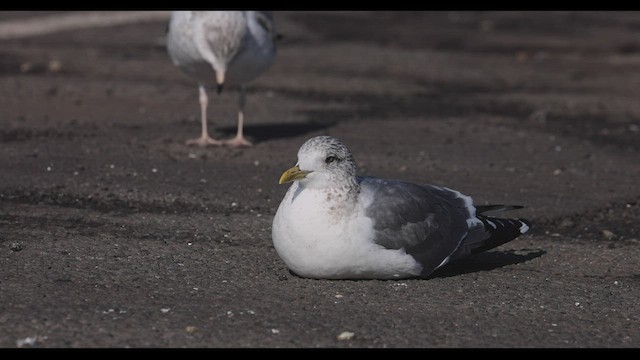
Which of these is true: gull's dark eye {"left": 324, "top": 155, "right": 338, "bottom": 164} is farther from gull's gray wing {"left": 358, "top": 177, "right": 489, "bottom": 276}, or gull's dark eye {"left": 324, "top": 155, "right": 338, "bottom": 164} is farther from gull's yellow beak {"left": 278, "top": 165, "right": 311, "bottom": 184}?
gull's gray wing {"left": 358, "top": 177, "right": 489, "bottom": 276}

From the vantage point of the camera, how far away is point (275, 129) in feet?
38.7

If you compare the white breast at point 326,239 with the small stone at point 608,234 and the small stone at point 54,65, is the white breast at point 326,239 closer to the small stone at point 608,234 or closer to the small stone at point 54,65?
the small stone at point 608,234

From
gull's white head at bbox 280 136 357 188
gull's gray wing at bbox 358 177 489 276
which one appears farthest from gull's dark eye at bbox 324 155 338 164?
gull's gray wing at bbox 358 177 489 276

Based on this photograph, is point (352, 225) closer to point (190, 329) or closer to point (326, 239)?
point (326, 239)

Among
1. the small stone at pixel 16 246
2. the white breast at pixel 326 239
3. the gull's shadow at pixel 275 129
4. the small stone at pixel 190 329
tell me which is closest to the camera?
the small stone at pixel 190 329

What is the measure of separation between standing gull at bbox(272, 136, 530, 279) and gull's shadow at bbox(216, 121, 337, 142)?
451cm

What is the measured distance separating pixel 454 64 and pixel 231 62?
16.9 ft

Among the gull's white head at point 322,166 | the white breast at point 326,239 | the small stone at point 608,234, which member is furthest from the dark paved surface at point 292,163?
A: the gull's white head at point 322,166

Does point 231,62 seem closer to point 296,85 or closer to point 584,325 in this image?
point 296,85

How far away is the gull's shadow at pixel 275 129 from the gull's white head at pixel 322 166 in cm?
460

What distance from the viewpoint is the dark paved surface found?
6.03 metres

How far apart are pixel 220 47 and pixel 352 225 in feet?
15.2

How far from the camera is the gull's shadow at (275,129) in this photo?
37.5 feet

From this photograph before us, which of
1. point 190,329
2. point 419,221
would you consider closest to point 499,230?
point 419,221
